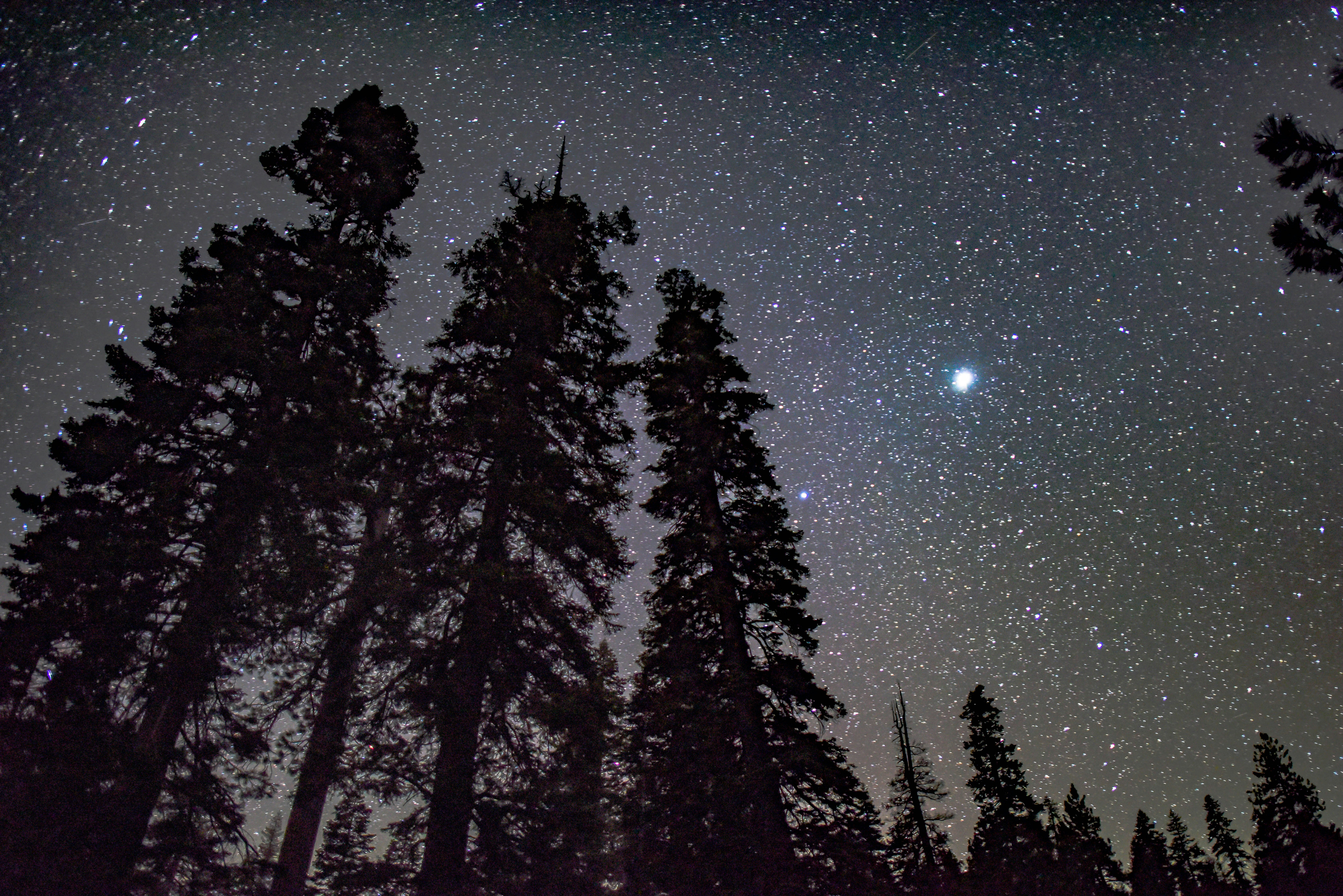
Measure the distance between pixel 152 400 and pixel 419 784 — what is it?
841cm

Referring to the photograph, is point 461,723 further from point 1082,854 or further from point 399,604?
point 1082,854

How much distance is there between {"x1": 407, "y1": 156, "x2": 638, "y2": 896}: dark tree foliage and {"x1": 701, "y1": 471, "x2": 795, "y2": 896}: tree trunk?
2128mm

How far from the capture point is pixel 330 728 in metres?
10.6

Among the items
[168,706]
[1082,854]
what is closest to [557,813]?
[168,706]

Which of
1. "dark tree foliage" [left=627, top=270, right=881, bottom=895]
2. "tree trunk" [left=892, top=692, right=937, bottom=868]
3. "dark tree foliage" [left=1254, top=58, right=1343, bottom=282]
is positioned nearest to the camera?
"dark tree foliage" [left=1254, top=58, right=1343, bottom=282]

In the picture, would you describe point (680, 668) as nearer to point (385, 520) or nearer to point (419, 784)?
point (419, 784)

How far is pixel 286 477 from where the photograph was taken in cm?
1181

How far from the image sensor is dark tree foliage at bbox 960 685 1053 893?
24812 millimetres

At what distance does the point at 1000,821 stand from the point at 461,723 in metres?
28.5

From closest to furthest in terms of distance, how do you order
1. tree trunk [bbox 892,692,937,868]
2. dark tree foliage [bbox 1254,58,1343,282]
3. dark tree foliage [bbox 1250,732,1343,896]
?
1. dark tree foliage [bbox 1254,58,1343,282]
2. tree trunk [bbox 892,692,937,868]
3. dark tree foliage [bbox 1250,732,1343,896]

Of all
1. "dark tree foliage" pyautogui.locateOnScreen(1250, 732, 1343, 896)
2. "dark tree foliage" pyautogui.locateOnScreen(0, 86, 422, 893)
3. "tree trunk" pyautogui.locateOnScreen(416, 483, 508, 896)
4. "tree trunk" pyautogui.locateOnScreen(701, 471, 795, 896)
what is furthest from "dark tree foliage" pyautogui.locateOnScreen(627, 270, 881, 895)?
"dark tree foliage" pyautogui.locateOnScreen(1250, 732, 1343, 896)

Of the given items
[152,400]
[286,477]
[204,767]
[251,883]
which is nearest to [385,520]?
[286,477]

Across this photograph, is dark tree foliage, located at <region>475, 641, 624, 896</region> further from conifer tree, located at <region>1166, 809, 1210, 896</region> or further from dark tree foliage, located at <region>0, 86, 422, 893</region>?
conifer tree, located at <region>1166, 809, 1210, 896</region>

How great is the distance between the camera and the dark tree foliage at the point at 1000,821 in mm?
24812
